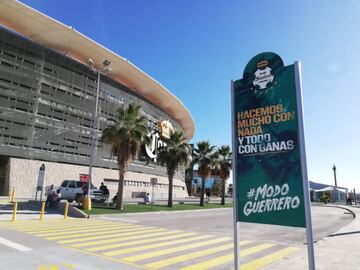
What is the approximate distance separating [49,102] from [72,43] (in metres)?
12.7

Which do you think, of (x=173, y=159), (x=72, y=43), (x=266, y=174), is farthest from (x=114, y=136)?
(x=72, y=43)

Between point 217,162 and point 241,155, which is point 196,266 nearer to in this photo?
point 241,155

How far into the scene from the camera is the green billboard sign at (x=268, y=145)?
546cm

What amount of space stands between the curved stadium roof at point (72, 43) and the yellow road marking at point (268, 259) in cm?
4735

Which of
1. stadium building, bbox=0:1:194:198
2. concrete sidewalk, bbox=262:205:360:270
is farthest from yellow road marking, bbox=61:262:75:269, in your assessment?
stadium building, bbox=0:1:194:198

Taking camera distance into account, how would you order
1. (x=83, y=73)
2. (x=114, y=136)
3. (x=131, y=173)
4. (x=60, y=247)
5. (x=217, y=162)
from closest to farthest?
(x=60, y=247) < (x=114, y=136) < (x=217, y=162) < (x=83, y=73) < (x=131, y=173)

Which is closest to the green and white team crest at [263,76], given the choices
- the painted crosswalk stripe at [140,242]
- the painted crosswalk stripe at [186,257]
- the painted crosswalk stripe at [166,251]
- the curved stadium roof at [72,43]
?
the painted crosswalk stripe at [186,257]

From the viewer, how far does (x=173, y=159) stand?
35.6m

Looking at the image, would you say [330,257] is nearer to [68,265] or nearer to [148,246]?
[148,246]

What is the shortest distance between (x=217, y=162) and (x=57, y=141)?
899 inches

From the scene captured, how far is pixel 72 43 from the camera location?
5181cm

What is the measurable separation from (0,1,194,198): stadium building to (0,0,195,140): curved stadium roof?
0.13 m

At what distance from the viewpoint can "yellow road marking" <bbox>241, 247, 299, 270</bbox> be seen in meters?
7.90

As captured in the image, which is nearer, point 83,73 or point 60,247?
point 60,247
